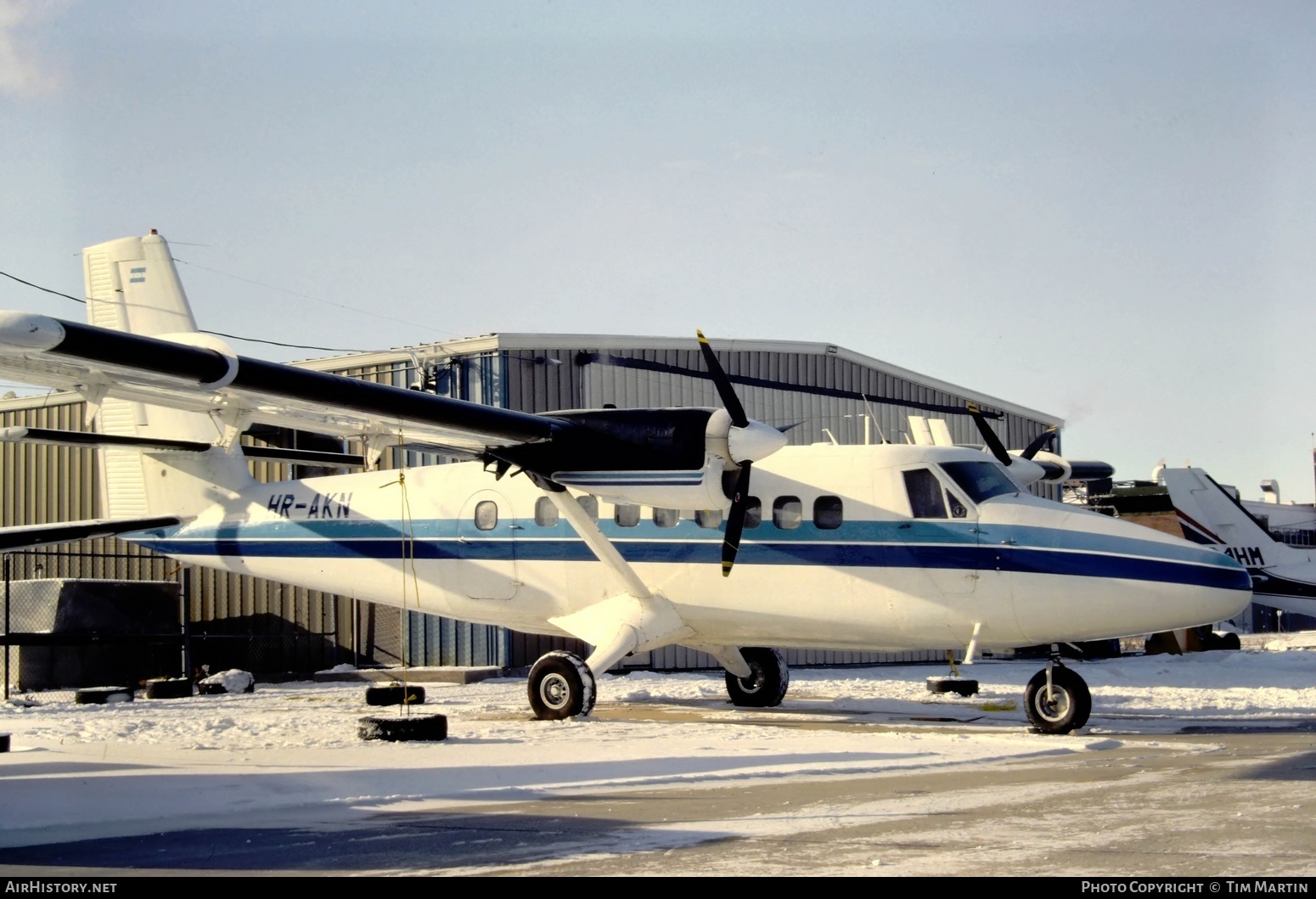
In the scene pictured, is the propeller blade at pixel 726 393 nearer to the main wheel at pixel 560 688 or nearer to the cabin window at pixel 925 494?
the cabin window at pixel 925 494

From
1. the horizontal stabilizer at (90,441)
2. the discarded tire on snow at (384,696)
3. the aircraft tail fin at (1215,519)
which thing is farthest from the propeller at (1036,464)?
the aircraft tail fin at (1215,519)

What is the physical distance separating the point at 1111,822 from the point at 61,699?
16247mm

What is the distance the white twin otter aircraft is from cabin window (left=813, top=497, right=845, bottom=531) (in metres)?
0.02

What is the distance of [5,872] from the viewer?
235 inches

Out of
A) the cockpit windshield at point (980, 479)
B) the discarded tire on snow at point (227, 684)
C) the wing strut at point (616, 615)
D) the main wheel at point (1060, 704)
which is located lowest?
the discarded tire on snow at point (227, 684)

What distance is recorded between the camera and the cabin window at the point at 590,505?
15742mm

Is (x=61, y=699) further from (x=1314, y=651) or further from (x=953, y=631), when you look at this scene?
(x=1314, y=651)

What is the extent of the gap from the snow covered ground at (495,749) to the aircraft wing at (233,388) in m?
3.18

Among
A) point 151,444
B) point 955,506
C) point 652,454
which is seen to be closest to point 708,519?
point 652,454

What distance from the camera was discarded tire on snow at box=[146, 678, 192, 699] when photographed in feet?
60.7

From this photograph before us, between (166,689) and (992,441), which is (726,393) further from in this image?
(166,689)

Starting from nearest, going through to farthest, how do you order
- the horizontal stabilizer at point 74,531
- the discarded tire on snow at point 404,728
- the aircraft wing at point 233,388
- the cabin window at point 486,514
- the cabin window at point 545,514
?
1. the aircraft wing at point 233,388
2. the discarded tire on snow at point 404,728
3. the horizontal stabilizer at point 74,531
4. the cabin window at point 545,514
5. the cabin window at point 486,514

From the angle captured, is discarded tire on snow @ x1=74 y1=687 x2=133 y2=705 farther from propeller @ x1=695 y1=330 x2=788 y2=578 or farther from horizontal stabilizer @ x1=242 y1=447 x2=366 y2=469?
propeller @ x1=695 y1=330 x2=788 y2=578

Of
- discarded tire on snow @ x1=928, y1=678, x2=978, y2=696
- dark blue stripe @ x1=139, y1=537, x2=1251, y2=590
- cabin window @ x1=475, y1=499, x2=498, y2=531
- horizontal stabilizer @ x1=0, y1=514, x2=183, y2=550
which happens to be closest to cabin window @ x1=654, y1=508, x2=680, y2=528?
dark blue stripe @ x1=139, y1=537, x2=1251, y2=590
